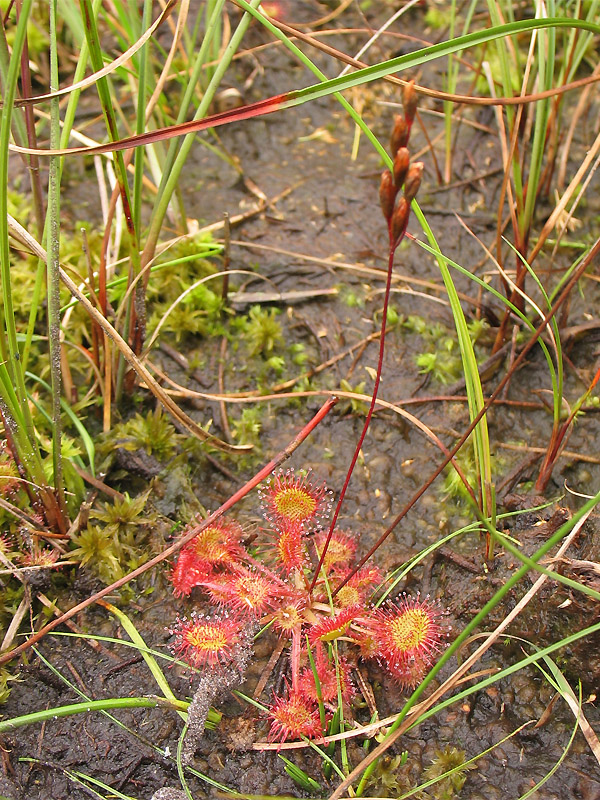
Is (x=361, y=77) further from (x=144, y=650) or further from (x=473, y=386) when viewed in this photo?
(x=144, y=650)

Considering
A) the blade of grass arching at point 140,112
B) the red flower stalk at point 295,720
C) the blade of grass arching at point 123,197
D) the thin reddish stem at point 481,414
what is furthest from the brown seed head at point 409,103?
the red flower stalk at point 295,720

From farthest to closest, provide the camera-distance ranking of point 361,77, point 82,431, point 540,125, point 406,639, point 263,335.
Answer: point 263,335 → point 540,125 → point 82,431 → point 406,639 → point 361,77

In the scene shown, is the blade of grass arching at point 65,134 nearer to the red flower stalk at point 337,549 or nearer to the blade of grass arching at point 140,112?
the blade of grass arching at point 140,112

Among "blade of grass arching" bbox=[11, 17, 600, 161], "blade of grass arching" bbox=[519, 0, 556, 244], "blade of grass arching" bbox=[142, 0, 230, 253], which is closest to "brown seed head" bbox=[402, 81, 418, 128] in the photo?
"blade of grass arching" bbox=[11, 17, 600, 161]

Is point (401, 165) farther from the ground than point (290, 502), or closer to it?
farther from the ground

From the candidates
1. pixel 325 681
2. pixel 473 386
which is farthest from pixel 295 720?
pixel 473 386

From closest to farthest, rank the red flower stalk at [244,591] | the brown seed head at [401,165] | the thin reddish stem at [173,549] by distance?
1. the brown seed head at [401,165]
2. the thin reddish stem at [173,549]
3. the red flower stalk at [244,591]

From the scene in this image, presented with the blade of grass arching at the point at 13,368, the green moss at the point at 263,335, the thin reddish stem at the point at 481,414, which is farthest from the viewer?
the green moss at the point at 263,335

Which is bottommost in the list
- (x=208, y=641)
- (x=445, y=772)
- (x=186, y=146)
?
(x=445, y=772)
